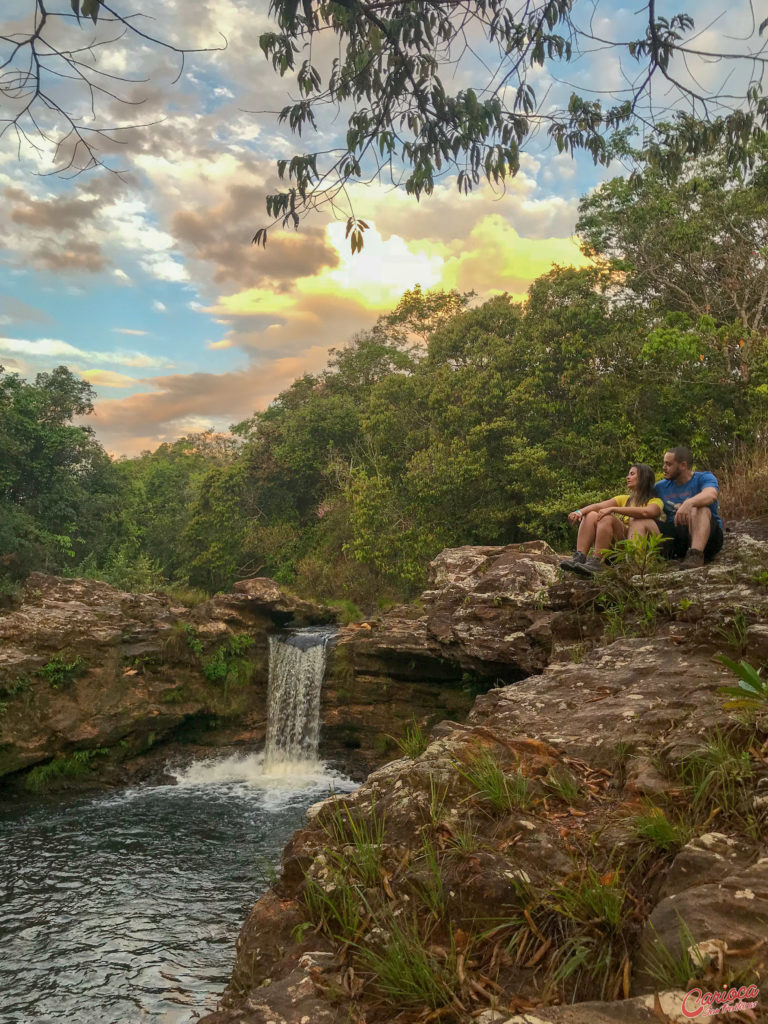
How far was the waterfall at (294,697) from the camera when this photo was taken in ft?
46.4

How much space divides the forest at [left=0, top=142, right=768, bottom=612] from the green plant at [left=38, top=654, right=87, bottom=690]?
3.70 m

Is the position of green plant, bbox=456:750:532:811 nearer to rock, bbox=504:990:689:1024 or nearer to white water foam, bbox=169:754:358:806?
rock, bbox=504:990:689:1024

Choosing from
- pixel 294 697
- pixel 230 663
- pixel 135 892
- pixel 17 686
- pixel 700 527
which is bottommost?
pixel 135 892

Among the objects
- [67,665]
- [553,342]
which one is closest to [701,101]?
[67,665]

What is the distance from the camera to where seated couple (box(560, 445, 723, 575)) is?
6098 mm

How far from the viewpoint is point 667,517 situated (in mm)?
6566

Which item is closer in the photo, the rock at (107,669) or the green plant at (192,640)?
the rock at (107,669)

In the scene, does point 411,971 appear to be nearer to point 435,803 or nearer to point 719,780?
point 435,803

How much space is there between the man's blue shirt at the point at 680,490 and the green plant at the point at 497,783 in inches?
153

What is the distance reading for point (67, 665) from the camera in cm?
1292

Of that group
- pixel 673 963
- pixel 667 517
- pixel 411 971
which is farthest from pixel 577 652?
pixel 673 963

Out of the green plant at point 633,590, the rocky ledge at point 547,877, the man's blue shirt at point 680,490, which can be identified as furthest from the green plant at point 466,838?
the man's blue shirt at point 680,490

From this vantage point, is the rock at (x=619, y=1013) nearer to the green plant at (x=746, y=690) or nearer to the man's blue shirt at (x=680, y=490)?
the green plant at (x=746, y=690)
